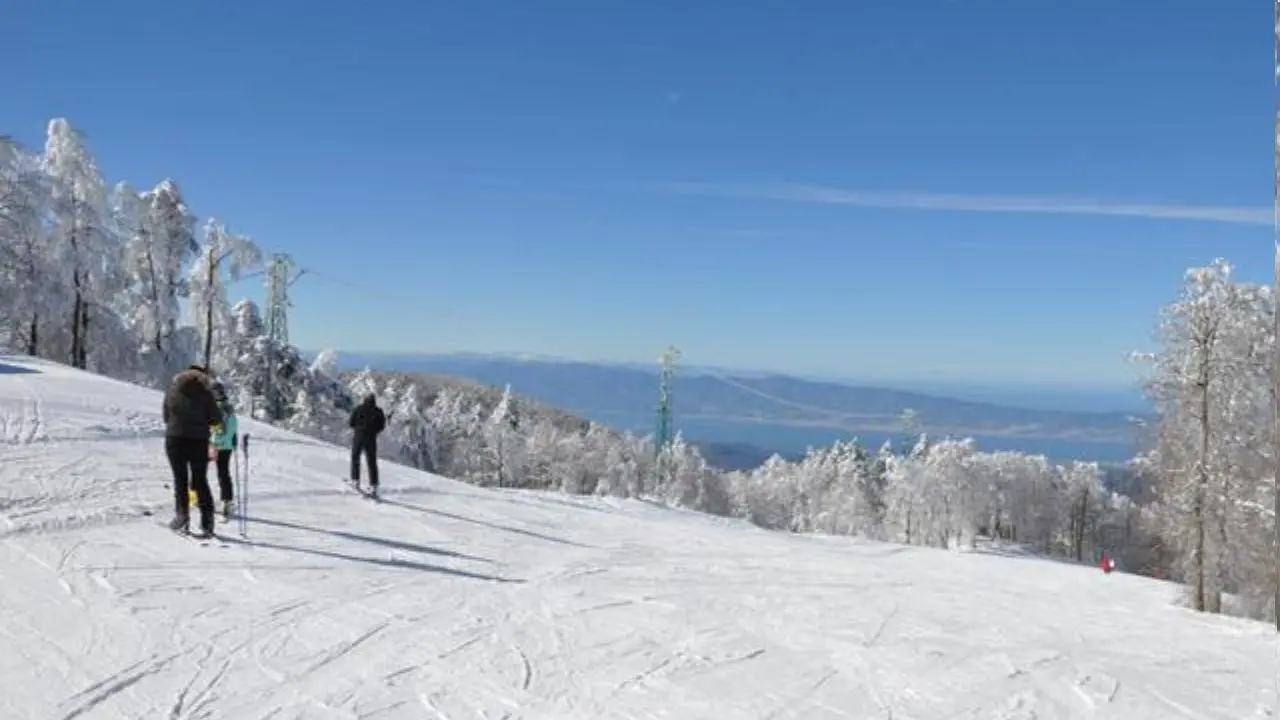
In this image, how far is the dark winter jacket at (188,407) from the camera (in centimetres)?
1152

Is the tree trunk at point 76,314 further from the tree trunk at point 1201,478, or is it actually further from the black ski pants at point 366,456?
the tree trunk at point 1201,478

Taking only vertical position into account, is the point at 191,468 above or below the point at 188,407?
below

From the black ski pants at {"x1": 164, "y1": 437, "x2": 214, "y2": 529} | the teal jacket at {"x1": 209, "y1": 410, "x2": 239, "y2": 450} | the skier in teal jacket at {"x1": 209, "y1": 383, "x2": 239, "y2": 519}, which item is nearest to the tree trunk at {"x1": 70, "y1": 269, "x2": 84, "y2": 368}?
the teal jacket at {"x1": 209, "y1": 410, "x2": 239, "y2": 450}

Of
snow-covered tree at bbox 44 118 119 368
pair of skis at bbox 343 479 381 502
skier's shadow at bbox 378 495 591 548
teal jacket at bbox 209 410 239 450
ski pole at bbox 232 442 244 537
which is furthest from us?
snow-covered tree at bbox 44 118 119 368

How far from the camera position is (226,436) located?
1427cm

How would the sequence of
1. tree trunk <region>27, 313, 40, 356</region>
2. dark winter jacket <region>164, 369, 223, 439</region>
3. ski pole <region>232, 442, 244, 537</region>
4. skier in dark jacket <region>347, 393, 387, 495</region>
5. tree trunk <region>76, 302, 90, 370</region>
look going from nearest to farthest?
dark winter jacket <region>164, 369, 223, 439</region>
ski pole <region>232, 442, 244, 537</region>
skier in dark jacket <region>347, 393, 387, 495</region>
tree trunk <region>27, 313, 40, 356</region>
tree trunk <region>76, 302, 90, 370</region>

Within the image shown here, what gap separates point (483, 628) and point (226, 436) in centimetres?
659

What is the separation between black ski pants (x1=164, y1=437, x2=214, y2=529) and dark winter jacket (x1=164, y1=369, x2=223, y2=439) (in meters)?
0.11

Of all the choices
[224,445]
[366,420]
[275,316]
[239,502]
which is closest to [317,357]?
[275,316]

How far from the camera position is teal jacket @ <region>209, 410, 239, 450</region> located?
14054 mm

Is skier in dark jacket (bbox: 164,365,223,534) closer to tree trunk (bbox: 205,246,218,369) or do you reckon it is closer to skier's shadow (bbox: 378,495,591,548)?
skier's shadow (bbox: 378,495,591,548)

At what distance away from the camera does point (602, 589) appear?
12672mm

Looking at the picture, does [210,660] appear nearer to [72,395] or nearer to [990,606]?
[990,606]

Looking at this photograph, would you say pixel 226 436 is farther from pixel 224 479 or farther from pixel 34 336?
pixel 34 336
